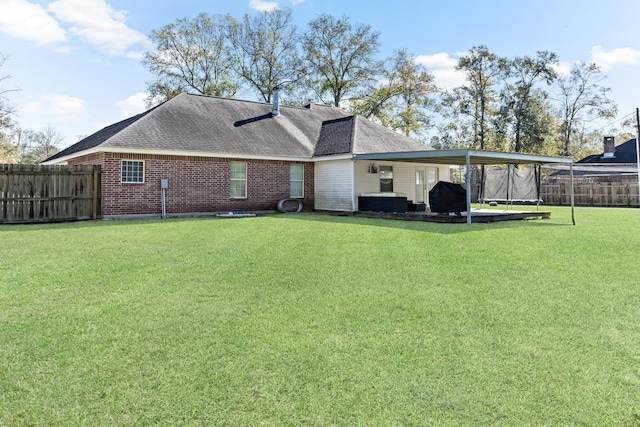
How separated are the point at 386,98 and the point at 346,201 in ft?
63.6

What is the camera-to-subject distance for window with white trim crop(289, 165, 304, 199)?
17797 millimetres

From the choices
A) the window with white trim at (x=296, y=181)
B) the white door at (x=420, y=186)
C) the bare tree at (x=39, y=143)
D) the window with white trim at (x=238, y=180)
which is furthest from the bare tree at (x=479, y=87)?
the bare tree at (x=39, y=143)

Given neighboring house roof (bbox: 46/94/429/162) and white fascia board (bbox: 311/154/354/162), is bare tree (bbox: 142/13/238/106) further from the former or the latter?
white fascia board (bbox: 311/154/354/162)

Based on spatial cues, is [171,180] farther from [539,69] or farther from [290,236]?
[539,69]

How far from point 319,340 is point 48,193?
42.0ft

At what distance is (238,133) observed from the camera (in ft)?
57.0

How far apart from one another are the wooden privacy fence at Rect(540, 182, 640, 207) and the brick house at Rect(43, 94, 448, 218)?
954 cm

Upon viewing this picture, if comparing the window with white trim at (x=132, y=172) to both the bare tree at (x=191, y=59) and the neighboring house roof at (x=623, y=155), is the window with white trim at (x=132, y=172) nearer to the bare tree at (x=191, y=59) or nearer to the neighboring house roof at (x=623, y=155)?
the bare tree at (x=191, y=59)

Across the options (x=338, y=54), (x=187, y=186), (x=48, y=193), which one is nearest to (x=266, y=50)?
(x=338, y=54)

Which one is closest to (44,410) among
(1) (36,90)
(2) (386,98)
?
(1) (36,90)

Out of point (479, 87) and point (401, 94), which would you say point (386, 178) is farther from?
point (479, 87)

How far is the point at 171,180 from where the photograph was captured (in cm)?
1472

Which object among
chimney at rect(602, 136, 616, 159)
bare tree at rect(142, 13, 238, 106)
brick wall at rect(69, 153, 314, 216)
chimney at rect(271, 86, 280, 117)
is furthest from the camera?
bare tree at rect(142, 13, 238, 106)

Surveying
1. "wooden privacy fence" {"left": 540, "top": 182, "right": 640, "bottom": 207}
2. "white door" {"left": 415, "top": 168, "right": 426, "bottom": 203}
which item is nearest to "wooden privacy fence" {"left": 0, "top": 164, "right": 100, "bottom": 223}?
"white door" {"left": 415, "top": 168, "right": 426, "bottom": 203}
